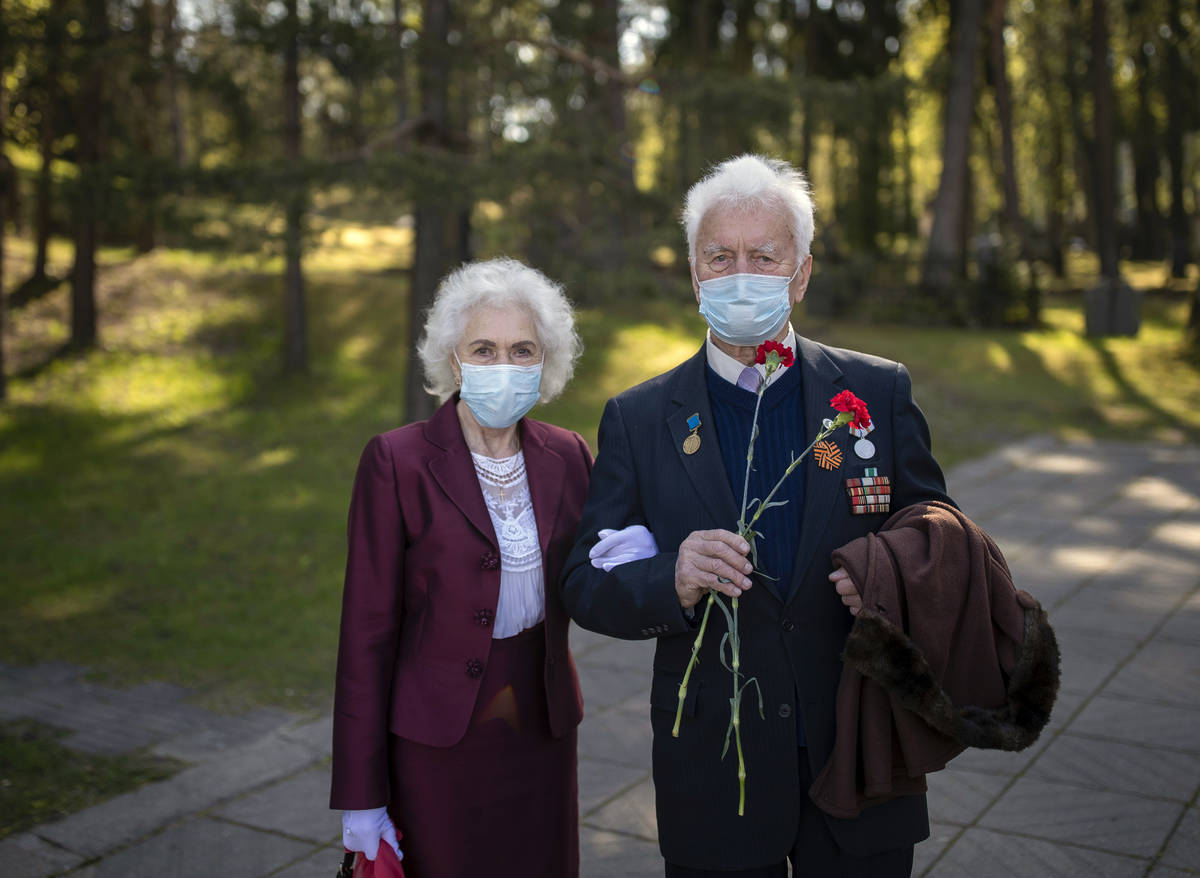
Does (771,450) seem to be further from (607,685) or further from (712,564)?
(607,685)

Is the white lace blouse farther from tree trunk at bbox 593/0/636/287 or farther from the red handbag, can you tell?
tree trunk at bbox 593/0/636/287

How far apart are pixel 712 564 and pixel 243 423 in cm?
1415

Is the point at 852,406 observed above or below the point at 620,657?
above

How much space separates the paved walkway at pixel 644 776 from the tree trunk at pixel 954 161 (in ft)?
60.2

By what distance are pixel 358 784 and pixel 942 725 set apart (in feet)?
4.52

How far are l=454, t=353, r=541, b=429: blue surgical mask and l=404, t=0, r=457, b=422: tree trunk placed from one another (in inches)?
327

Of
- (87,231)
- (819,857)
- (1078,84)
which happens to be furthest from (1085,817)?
(1078,84)

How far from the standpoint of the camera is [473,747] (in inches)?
114

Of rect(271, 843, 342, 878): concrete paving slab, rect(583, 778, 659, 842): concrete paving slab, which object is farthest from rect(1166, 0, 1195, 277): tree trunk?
rect(271, 843, 342, 878): concrete paving slab

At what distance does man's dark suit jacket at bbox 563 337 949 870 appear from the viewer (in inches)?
98.6

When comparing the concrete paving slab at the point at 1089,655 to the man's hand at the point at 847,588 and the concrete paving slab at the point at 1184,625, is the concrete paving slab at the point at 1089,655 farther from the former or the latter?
the man's hand at the point at 847,588

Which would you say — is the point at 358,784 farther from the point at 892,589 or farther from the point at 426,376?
the point at 892,589

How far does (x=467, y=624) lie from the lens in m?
2.88

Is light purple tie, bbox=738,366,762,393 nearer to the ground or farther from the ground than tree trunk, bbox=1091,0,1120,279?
nearer to the ground
